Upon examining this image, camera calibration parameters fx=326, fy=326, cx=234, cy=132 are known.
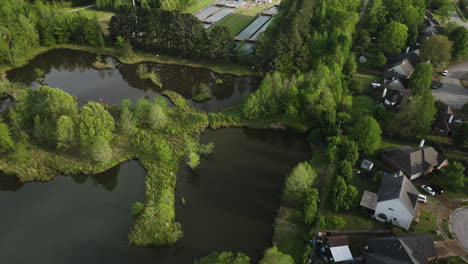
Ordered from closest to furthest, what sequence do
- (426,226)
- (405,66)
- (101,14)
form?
(426,226), (405,66), (101,14)

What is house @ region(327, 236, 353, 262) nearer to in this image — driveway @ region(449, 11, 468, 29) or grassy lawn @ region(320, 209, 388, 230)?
grassy lawn @ region(320, 209, 388, 230)

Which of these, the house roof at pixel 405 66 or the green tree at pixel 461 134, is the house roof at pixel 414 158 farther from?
the house roof at pixel 405 66

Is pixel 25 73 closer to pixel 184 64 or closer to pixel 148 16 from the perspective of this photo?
pixel 148 16

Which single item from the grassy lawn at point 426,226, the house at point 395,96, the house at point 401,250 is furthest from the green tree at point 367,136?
the house at point 401,250

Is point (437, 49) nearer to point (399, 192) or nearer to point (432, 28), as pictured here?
point (432, 28)

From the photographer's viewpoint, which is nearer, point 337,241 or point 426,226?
point 337,241

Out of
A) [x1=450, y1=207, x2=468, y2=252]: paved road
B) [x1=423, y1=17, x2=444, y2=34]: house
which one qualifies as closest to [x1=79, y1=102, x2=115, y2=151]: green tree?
[x1=450, y1=207, x2=468, y2=252]: paved road

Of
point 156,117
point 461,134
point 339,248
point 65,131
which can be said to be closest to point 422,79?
point 461,134

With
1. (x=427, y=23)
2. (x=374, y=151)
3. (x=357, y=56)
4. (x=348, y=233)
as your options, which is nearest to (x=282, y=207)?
(x=348, y=233)
